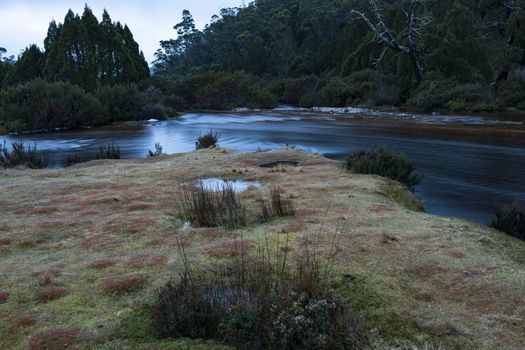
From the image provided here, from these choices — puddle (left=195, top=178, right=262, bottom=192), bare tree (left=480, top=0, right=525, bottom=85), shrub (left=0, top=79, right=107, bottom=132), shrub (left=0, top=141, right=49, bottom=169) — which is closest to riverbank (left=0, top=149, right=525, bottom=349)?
puddle (left=195, top=178, right=262, bottom=192)

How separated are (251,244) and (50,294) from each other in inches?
94.3

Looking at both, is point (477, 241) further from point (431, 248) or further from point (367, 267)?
point (367, 267)

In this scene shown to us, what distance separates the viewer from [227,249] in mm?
6176

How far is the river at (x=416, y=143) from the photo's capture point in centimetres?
1285

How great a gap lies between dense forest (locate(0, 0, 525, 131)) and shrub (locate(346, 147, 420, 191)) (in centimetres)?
2557

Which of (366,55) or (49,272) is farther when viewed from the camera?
(366,55)

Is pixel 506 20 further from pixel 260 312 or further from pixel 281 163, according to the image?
pixel 260 312

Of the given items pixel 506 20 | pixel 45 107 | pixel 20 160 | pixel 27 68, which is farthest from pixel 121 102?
pixel 506 20

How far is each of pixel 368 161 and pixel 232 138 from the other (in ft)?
49.7

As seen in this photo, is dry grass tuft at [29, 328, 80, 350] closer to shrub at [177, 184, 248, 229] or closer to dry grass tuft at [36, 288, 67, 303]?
dry grass tuft at [36, 288, 67, 303]

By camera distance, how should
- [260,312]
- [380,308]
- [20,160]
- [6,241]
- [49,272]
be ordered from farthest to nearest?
[20,160] → [6,241] → [49,272] → [380,308] → [260,312]

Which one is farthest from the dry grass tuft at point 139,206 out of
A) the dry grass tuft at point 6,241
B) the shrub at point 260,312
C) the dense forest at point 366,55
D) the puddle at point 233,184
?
the dense forest at point 366,55

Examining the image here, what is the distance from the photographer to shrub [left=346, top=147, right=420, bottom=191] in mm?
12758

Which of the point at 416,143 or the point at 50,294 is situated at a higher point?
the point at 50,294
